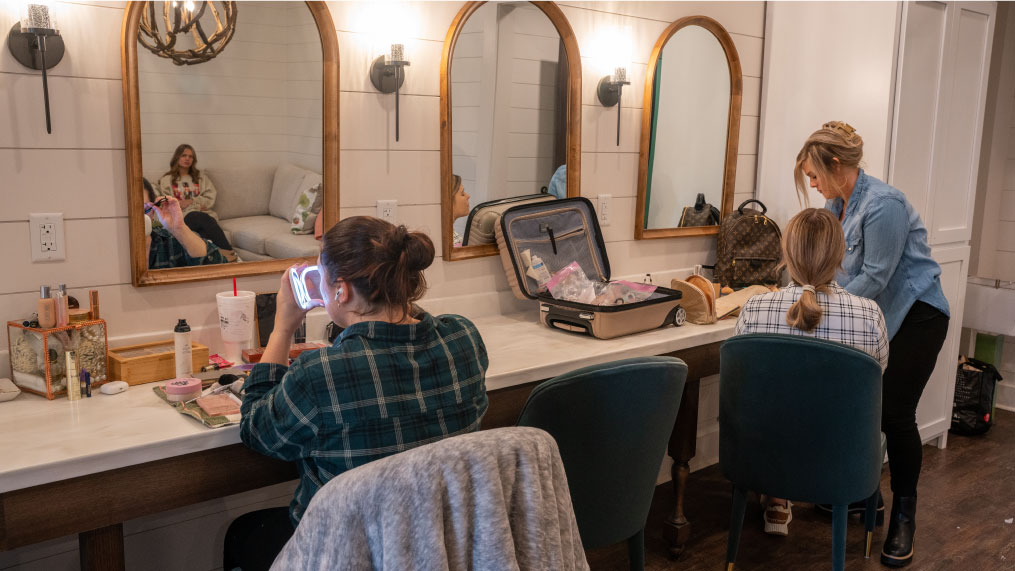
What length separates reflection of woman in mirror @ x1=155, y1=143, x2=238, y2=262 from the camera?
6.68 feet

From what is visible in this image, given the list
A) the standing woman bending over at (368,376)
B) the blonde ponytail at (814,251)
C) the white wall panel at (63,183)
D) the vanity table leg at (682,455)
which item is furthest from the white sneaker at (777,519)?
the white wall panel at (63,183)

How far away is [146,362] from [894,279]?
211 cm

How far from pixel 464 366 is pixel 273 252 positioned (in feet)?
3.13

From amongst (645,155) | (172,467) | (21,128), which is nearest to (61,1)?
(21,128)

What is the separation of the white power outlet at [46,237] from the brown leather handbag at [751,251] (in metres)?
2.33

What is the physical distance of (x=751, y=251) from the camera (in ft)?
10.8

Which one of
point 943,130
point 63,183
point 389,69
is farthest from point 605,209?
point 63,183

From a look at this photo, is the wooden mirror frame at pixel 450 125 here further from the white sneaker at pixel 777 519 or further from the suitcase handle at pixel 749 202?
the white sneaker at pixel 777 519

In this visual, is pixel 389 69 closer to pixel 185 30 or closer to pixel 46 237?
pixel 185 30

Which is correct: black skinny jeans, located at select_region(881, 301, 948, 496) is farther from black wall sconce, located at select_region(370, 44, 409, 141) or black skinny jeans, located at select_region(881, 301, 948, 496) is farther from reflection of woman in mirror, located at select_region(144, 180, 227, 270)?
reflection of woman in mirror, located at select_region(144, 180, 227, 270)

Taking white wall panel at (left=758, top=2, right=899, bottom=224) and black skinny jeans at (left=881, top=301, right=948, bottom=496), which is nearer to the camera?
black skinny jeans at (left=881, top=301, right=948, bottom=496)

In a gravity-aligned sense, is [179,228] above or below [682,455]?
above

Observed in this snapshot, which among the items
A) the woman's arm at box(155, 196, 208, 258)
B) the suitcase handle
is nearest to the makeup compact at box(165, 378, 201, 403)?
the woman's arm at box(155, 196, 208, 258)

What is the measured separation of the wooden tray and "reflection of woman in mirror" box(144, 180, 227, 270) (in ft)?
0.66
